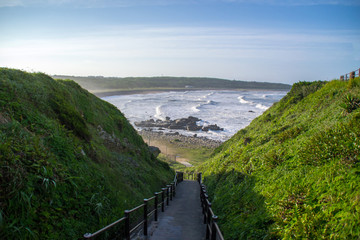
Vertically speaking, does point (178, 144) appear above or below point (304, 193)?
below

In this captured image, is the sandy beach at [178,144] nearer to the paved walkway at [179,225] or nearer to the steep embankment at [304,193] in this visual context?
the paved walkway at [179,225]

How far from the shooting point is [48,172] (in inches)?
202

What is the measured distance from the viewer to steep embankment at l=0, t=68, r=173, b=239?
4.29 meters

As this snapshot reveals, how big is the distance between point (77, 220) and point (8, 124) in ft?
8.35

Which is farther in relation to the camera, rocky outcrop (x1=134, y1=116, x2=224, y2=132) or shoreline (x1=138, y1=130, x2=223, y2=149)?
rocky outcrop (x1=134, y1=116, x2=224, y2=132)

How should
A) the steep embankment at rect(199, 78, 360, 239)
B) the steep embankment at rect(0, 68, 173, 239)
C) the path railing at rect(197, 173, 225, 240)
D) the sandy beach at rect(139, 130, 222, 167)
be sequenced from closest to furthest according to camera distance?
1. the steep embankment at rect(199, 78, 360, 239)
2. the steep embankment at rect(0, 68, 173, 239)
3. the path railing at rect(197, 173, 225, 240)
4. the sandy beach at rect(139, 130, 222, 167)

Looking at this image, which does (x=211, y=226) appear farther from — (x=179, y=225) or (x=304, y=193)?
(x=179, y=225)

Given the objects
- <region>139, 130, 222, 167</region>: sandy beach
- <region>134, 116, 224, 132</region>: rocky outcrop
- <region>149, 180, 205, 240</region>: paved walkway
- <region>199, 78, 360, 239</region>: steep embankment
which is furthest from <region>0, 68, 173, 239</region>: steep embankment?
<region>134, 116, 224, 132</region>: rocky outcrop

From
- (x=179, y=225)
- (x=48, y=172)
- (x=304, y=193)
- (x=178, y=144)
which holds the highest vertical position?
(x=48, y=172)

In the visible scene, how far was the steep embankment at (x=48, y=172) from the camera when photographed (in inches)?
169

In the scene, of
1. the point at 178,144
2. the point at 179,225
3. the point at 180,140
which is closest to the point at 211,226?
the point at 179,225

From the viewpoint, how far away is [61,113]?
8641mm

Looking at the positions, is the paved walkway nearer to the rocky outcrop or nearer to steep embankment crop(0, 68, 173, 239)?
steep embankment crop(0, 68, 173, 239)

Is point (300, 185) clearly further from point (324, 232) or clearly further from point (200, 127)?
point (200, 127)
